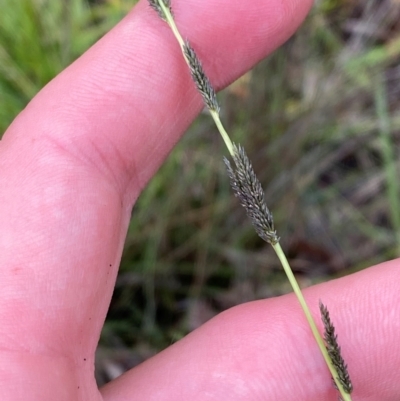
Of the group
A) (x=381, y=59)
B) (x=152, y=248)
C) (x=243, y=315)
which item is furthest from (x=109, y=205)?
(x=381, y=59)

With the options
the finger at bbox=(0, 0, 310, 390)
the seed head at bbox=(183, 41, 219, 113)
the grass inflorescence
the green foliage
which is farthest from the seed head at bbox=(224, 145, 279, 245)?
the green foliage

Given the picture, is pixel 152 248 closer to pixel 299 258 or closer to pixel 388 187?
pixel 299 258

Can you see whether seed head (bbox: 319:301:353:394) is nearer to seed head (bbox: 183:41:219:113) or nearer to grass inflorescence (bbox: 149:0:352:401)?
grass inflorescence (bbox: 149:0:352:401)

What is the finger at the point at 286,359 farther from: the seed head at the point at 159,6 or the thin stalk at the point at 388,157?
the seed head at the point at 159,6

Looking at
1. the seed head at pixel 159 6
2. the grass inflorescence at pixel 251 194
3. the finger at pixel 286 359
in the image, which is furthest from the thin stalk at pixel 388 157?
the seed head at pixel 159 6

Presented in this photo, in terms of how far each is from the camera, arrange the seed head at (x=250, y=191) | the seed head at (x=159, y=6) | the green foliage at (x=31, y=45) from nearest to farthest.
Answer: the seed head at (x=250, y=191) → the seed head at (x=159, y=6) → the green foliage at (x=31, y=45)

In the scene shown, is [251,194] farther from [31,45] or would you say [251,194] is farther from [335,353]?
[31,45]

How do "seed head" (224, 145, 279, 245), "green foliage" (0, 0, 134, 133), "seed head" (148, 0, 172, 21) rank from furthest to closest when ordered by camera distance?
"green foliage" (0, 0, 134, 133) → "seed head" (148, 0, 172, 21) → "seed head" (224, 145, 279, 245)

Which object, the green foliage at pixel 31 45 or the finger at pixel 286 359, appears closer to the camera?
the finger at pixel 286 359
